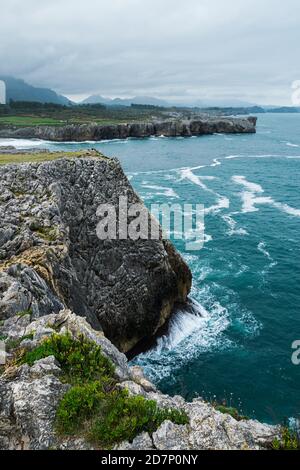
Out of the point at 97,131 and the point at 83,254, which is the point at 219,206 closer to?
the point at 83,254

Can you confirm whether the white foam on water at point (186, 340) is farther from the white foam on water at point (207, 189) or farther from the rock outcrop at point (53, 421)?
the white foam on water at point (207, 189)

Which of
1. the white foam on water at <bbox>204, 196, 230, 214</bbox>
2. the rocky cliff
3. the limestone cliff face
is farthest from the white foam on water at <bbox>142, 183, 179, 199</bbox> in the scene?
the rocky cliff

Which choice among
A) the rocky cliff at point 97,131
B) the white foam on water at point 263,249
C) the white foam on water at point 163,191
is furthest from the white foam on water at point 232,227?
the rocky cliff at point 97,131

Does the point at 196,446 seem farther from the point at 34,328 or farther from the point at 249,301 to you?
the point at 249,301

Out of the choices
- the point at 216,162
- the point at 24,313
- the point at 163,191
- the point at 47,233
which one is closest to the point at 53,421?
the point at 24,313

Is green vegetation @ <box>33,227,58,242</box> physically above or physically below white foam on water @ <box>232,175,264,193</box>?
above

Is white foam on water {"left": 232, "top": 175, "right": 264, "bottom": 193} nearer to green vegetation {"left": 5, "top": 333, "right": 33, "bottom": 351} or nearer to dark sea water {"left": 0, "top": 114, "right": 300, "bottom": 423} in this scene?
dark sea water {"left": 0, "top": 114, "right": 300, "bottom": 423}
